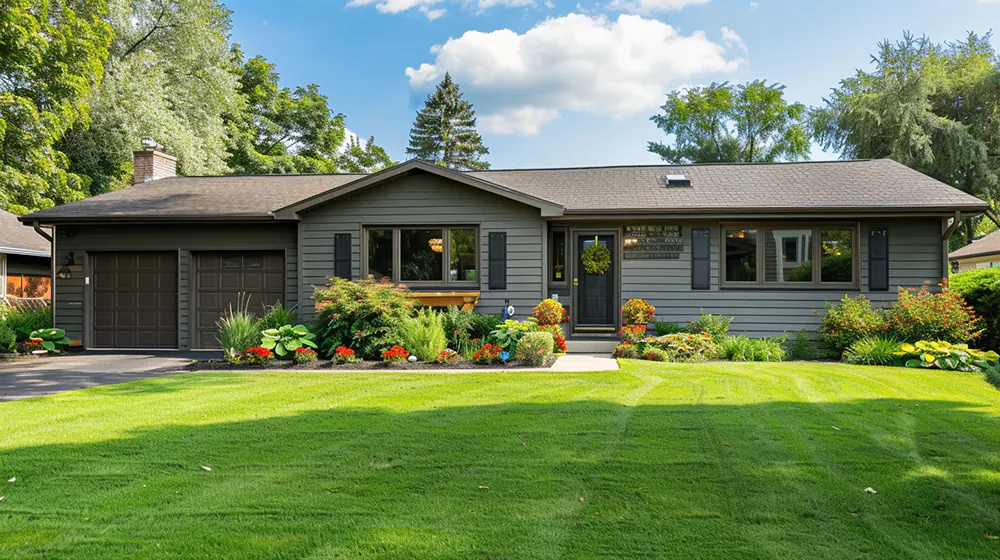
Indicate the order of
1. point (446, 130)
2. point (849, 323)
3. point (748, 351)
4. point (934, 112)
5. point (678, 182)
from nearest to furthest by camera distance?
1. point (748, 351)
2. point (849, 323)
3. point (678, 182)
4. point (934, 112)
5. point (446, 130)

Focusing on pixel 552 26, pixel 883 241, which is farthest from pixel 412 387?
pixel 552 26

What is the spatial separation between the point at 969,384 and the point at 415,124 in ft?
130

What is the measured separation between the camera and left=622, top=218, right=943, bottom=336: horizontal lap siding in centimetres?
1084

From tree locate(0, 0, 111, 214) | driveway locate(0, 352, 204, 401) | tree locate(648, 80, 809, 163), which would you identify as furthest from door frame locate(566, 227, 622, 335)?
tree locate(648, 80, 809, 163)

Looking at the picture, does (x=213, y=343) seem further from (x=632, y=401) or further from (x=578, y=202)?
(x=632, y=401)

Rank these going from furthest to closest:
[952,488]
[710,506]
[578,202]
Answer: [578,202], [952,488], [710,506]

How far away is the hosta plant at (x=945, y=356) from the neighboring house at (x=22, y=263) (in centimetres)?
1937

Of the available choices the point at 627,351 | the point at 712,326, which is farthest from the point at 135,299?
the point at 712,326

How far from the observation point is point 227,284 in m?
12.0

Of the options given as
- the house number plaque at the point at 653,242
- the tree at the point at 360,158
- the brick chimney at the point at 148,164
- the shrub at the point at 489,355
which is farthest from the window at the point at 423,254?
the tree at the point at 360,158

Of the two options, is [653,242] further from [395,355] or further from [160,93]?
[160,93]

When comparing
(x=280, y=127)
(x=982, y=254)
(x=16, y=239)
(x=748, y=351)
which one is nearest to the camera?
(x=748, y=351)

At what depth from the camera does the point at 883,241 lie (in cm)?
1084

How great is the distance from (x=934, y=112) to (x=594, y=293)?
896 inches
